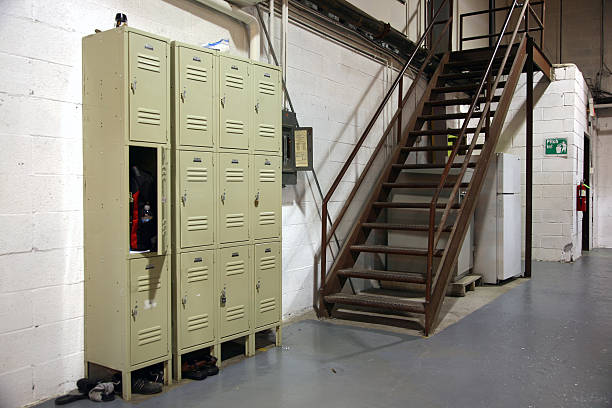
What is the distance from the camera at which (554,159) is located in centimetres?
852

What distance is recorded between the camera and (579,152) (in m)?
8.85

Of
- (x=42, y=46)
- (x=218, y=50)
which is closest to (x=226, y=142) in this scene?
(x=218, y=50)

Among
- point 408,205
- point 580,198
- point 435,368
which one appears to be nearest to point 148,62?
point 435,368

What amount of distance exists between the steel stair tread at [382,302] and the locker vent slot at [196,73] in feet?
7.90

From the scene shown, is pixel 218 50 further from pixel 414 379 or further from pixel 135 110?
pixel 414 379

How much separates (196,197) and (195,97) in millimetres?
651

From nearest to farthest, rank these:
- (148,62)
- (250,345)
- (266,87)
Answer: (148,62) → (250,345) → (266,87)

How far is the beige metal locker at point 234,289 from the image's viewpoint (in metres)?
3.69

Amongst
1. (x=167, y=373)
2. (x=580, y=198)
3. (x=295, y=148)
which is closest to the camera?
(x=167, y=373)

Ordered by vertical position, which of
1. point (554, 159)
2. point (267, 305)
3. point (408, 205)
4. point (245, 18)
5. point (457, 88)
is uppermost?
point (245, 18)

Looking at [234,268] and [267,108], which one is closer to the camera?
[234,268]

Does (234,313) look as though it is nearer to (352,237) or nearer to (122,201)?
(122,201)

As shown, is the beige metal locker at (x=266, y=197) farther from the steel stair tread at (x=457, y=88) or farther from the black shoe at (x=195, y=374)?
the steel stair tread at (x=457, y=88)

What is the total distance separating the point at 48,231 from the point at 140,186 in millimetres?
574
